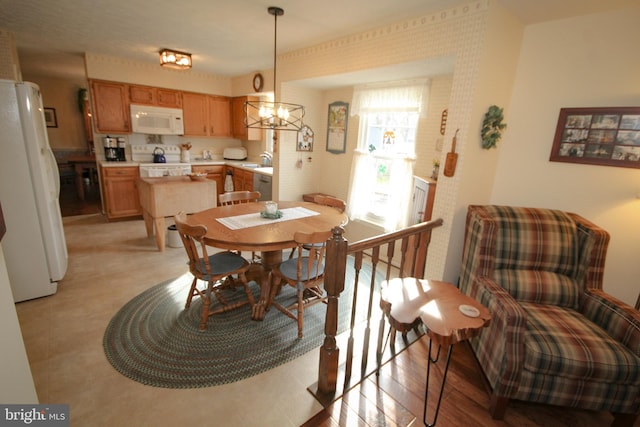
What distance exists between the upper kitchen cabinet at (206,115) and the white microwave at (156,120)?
185 mm

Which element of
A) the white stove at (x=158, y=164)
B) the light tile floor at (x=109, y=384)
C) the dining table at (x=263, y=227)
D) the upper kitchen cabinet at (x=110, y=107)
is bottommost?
the light tile floor at (x=109, y=384)

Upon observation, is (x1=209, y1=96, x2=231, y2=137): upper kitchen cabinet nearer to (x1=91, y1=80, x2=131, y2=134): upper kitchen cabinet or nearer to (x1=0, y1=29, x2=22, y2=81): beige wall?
(x1=91, y1=80, x2=131, y2=134): upper kitchen cabinet

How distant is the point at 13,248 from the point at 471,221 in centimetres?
379

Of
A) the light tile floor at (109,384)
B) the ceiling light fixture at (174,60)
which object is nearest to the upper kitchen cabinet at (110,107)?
the ceiling light fixture at (174,60)

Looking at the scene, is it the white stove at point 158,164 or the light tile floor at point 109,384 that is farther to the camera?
the white stove at point 158,164

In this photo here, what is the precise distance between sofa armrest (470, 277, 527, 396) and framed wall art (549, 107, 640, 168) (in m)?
1.38

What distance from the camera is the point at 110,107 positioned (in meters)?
4.68

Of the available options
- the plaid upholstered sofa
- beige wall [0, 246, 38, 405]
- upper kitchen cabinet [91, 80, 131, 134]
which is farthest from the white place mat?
upper kitchen cabinet [91, 80, 131, 134]

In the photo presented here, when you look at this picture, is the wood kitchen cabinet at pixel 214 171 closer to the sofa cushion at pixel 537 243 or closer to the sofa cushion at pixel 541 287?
the sofa cushion at pixel 537 243

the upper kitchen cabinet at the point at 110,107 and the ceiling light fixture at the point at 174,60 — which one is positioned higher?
the ceiling light fixture at the point at 174,60

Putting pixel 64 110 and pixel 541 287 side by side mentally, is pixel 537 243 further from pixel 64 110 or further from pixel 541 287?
pixel 64 110

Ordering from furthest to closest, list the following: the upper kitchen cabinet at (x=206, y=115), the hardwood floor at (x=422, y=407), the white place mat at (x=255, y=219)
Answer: the upper kitchen cabinet at (x=206, y=115), the white place mat at (x=255, y=219), the hardwood floor at (x=422, y=407)

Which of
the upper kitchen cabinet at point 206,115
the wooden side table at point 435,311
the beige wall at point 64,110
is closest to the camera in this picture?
the wooden side table at point 435,311

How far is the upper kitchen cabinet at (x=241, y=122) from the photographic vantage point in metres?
5.63
